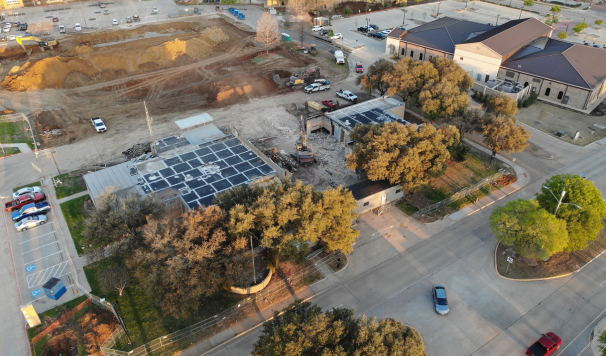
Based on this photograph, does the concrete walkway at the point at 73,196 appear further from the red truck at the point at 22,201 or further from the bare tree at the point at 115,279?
the bare tree at the point at 115,279

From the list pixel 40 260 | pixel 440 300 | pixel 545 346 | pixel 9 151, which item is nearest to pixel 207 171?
pixel 40 260

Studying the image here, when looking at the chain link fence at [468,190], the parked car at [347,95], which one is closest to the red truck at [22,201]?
the chain link fence at [468,190]

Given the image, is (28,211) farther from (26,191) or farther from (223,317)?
(223,317)

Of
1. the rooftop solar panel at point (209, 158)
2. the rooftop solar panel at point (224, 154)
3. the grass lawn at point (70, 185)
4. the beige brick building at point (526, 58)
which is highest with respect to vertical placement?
the beige brick building at point (526, 58)

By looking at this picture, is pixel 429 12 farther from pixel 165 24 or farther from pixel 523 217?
pixel 523 217

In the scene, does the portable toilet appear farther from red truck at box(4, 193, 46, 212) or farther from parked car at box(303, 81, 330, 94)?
parked car at box(303, 81, 330, 94)

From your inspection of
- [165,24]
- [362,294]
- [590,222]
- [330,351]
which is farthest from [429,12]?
Result: [330,351]
